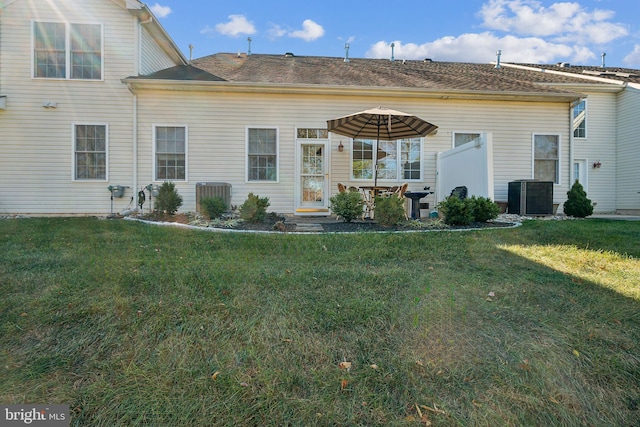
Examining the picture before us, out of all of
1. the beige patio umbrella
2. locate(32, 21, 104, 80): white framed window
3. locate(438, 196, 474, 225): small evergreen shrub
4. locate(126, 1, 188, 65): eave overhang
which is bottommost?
locate(438, 196, 474, 225): small evergreen shrub

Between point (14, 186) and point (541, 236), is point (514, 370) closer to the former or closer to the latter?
point (541, 236)

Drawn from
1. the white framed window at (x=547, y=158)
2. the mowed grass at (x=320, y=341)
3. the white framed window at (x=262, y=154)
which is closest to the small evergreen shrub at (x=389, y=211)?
the mowed grass at (x=320, y=341)

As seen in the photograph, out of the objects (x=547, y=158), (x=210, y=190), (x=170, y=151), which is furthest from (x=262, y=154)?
(x=547, y=158)

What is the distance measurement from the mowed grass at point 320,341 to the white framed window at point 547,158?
6741 millimetres

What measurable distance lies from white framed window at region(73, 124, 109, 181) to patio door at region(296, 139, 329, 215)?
4.87 m

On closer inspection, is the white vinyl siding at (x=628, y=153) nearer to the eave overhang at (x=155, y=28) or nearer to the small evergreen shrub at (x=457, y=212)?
the small evergreen shrub at (x=457, y=212)

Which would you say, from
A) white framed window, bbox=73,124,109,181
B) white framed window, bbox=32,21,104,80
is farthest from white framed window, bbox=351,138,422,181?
white framed window, bbox=32,21,104,80

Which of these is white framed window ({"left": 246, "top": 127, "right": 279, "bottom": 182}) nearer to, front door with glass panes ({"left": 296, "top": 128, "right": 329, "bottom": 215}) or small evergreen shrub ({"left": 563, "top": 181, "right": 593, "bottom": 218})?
front door with glass panes ({"left": 296, "top": 128, "right": 329, "bottom": 215})

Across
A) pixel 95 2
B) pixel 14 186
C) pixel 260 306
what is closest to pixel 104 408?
pixel 260 306

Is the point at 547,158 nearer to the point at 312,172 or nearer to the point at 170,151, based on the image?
the point at 312,172

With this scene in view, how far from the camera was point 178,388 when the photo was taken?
5.79 feet

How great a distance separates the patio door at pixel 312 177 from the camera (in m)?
8.94

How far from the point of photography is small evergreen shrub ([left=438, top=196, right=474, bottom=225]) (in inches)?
244

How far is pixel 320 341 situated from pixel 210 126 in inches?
306
